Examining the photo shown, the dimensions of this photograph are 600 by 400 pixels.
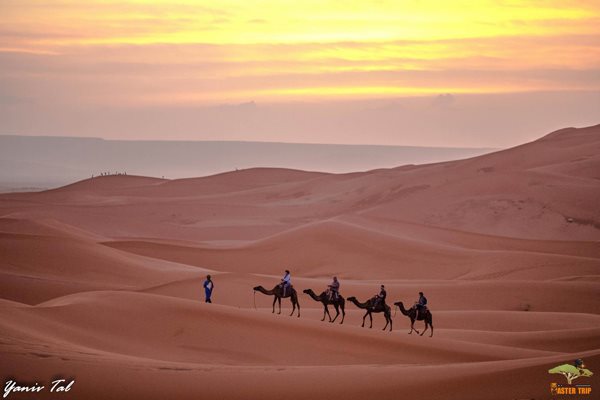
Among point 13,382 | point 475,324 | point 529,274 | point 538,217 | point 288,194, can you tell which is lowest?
point 13,382

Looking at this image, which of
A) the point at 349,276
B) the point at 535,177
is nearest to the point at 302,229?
the point at 349,276

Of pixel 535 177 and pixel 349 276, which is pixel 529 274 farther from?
pixel 535 177

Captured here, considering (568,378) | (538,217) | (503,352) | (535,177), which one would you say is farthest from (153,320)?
(535,177)

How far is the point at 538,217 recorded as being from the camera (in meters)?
53.2

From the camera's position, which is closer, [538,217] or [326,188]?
[538,217]

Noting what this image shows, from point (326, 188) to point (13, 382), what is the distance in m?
71.5

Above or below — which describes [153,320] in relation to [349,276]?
below

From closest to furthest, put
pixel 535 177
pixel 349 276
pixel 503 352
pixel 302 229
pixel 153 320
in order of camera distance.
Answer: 1. pixel 503 352
2. pixel 153 320
3. pixel 349 276
4. pixel 302 229
5. pixel 535 177

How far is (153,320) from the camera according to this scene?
21125 mm

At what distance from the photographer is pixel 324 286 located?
3369cm

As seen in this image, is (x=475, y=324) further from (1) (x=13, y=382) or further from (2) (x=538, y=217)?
(2) (x=538, y=217)

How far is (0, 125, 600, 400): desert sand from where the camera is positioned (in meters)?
14.6

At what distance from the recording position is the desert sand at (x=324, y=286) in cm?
1455

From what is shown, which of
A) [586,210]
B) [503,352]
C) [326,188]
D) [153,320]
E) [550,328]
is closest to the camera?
[503,352]
